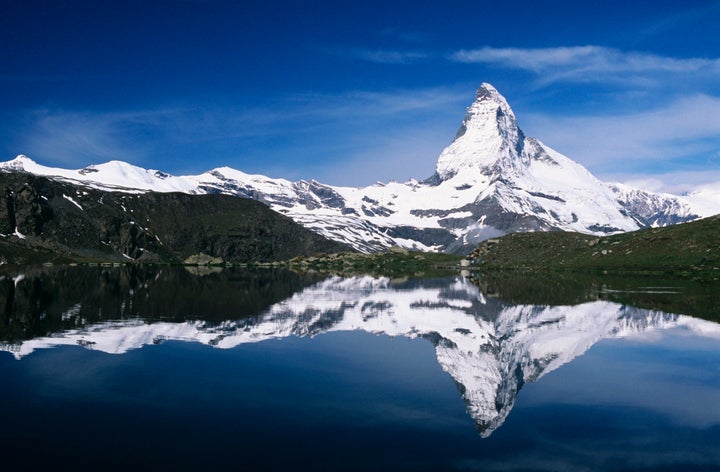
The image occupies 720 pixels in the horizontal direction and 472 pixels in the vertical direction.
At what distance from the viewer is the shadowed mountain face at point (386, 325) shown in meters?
43.4

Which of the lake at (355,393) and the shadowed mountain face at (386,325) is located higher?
the shadowed mountain face at (386,325)

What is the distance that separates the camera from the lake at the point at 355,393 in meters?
25.0

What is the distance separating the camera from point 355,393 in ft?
118

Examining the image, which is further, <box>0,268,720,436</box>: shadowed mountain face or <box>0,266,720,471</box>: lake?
<box>0,268,720,436</box>: shadowed mountain face

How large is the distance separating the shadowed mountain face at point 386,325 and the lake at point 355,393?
0.34 m

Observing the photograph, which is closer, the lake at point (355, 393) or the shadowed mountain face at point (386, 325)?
the lake at point (355, 393)

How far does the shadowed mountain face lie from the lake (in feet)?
1.11

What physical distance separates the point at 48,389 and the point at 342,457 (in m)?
19.0

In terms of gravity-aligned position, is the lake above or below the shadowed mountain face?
below

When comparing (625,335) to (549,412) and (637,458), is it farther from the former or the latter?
(637,458)

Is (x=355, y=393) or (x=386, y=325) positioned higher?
(x=386, y=325)

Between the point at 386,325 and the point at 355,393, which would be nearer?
the point at 355,393

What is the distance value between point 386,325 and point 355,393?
35133mm

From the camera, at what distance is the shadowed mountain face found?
4341cm
